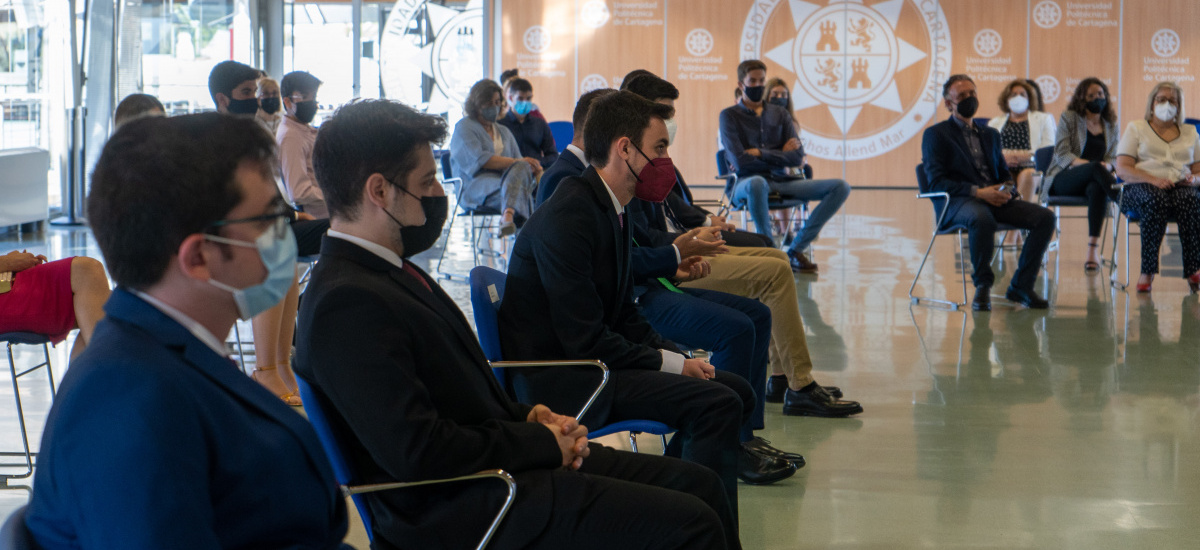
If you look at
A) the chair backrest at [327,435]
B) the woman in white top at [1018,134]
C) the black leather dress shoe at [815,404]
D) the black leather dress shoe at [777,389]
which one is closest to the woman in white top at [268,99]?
the black leather dress shoe at [777,389]

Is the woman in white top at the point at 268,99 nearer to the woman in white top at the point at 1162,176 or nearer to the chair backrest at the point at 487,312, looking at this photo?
the chair backrest at the point at 487,312

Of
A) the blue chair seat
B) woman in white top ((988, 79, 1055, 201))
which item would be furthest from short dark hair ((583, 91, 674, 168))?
woman in white top ((988, 79, 1055, 201))

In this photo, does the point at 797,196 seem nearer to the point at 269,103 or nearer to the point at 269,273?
the point at 269,103

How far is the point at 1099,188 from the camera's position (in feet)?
24.9

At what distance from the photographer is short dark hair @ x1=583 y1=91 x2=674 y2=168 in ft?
9.76

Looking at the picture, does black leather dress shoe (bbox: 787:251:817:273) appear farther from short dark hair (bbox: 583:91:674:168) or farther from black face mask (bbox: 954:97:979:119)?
short dark hair (bbox: 583:91:674:168)

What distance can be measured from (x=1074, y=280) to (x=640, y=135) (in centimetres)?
517

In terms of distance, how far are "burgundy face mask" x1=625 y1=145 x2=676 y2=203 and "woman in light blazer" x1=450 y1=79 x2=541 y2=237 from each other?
3.75 metres

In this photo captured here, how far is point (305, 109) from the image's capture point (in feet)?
16.1

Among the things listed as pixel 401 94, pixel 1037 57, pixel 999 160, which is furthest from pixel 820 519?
pixel 1037 57

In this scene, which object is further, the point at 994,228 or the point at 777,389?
the point at 994,228

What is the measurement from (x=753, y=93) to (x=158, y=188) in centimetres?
669

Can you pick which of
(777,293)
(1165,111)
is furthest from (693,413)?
(1165,111)

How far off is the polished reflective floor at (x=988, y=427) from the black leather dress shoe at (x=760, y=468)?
4 centimetres
